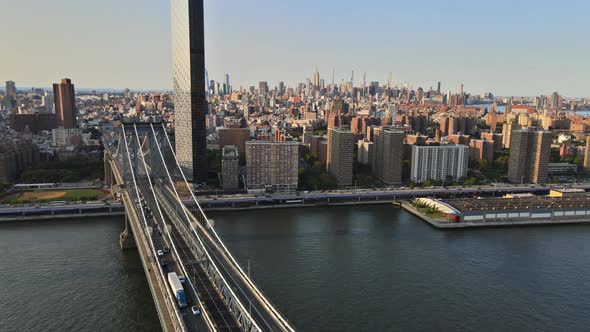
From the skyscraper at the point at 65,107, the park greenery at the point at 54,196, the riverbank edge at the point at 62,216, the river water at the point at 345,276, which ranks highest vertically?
the skyscraper at the point at 65,107

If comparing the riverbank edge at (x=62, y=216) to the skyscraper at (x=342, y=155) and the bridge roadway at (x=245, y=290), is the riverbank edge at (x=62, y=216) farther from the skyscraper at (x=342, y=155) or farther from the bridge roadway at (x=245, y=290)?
the skyscraper at (x=342, y=155)

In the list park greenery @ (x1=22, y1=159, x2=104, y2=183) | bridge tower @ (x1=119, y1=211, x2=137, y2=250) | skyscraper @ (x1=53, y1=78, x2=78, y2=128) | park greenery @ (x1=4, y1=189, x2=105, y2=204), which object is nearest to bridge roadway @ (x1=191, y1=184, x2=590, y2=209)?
bridge tower @ (x1=119, y1=211, x2=137, y2=250)

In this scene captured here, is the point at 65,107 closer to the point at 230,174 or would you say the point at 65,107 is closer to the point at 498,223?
the point at 230,174

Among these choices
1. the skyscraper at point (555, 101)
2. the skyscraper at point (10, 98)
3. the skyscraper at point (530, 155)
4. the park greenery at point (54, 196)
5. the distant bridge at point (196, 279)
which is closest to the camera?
the distant bridge at point (196, 279)

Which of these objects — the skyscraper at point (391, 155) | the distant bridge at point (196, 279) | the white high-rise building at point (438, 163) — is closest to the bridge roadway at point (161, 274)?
the distant bridge at point (196, 279)

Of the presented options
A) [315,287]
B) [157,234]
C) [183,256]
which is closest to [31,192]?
[157,234]

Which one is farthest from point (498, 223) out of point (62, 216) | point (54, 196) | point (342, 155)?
point (54, 196)
